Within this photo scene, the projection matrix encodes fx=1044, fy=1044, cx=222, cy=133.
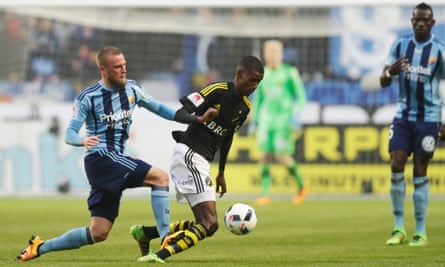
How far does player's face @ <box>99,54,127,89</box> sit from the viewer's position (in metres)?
8.51

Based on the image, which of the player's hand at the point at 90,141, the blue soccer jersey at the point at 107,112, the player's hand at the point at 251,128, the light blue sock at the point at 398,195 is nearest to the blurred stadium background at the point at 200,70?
the player's hand at the point at 251,128

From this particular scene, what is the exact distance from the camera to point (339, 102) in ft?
71.9

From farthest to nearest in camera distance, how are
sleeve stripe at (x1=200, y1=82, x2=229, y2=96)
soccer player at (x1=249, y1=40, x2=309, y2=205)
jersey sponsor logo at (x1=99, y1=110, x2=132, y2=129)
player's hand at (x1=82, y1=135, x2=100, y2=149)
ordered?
soccer player at (x1=249, y1=40, x2=309, y2=205), sleeve stripe at (x1=200, y1=82, x2=229, y2=96), jersey sponsor logo at (x1=99, y1=110, x2=132, y2=129), player's hand at (x1=82, y1=135, x2=100, y2=149)

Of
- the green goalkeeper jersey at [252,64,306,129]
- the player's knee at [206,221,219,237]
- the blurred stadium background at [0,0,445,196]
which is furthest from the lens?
the blurred stadium background at [0,0,445,196]

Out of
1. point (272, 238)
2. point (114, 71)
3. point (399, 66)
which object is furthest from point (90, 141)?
point (272, 238)

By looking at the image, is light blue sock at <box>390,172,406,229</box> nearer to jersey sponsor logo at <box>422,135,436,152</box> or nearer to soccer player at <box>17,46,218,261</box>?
jersey sponsor logo at <box>422,135,436,152</box>

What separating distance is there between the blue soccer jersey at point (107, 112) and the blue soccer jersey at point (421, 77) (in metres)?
3.25

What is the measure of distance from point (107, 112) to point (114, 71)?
13.4 inches

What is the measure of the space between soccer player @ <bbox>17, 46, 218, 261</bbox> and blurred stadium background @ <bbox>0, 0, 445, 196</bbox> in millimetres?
12843

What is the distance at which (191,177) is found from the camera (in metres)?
8.62

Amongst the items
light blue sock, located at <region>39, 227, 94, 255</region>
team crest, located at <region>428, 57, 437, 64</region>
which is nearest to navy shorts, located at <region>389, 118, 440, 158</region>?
team crest, located at <region>428, 57, 437, 64</region>

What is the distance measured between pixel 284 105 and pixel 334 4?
4.30 m

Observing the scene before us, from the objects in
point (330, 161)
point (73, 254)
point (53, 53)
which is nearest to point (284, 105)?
point (330, 161)

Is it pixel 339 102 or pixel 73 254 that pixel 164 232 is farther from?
pixel 339 102
